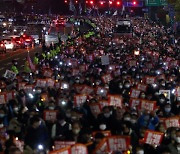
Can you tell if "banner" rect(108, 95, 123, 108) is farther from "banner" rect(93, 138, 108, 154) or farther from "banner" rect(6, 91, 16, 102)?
"banner" rect(93, 138, 108, 154)

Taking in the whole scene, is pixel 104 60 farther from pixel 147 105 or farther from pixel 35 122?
pixel 35 122

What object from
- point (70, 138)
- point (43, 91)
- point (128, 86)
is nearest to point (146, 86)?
point (128, 86)

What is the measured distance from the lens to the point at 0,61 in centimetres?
3778

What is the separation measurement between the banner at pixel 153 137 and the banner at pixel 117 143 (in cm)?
64

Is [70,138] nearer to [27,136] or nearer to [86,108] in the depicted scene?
[27,136]

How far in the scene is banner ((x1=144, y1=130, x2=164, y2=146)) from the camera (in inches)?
413

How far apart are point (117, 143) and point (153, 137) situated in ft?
3.16

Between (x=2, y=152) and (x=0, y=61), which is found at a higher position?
(x=2, y=152)

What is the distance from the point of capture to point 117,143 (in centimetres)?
991

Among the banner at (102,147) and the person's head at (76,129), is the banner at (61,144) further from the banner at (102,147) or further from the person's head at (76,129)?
the person's head at (76,129)

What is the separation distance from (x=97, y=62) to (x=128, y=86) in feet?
26.4

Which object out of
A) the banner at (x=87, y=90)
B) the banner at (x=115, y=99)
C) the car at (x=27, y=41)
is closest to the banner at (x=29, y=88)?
the banner at (x=87, y=90)

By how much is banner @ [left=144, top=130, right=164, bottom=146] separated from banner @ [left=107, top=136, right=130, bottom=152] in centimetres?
64

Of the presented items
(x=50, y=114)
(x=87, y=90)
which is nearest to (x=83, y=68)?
(x=87, y=90)
